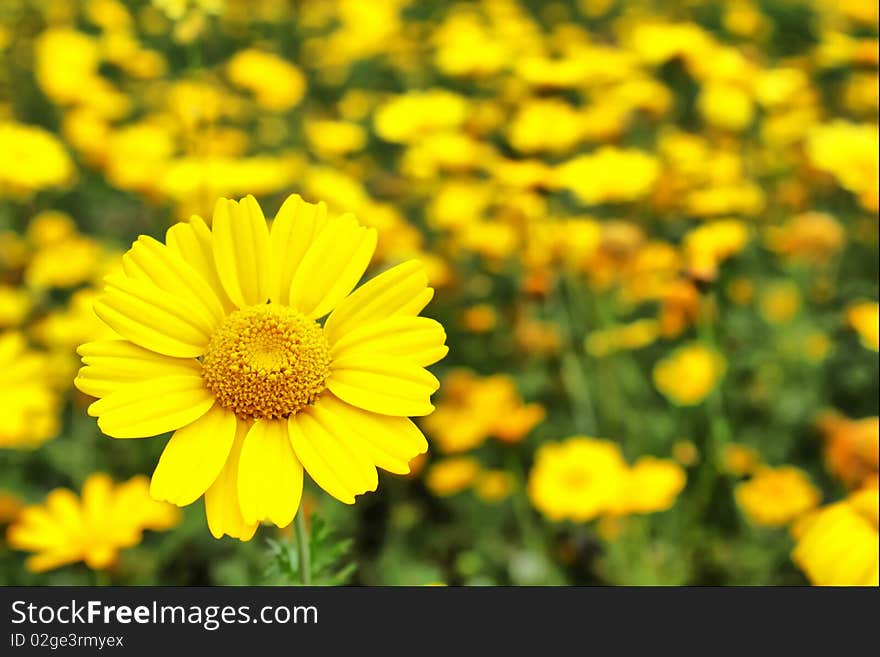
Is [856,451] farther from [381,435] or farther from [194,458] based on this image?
[194,458]

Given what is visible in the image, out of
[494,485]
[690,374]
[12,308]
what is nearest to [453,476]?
[494,485]

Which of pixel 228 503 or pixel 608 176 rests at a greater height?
pixel 608 176

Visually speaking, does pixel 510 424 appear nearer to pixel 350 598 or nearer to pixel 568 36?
pixel 350 598

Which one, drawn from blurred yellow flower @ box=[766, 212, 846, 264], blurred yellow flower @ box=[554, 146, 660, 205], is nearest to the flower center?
blurred yellow flower @ box=[554, 146, 660, 205]

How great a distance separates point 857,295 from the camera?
185cm

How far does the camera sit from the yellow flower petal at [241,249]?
0.76m

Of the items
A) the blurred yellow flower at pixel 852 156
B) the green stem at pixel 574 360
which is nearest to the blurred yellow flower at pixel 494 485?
the green stem at pixel 574 360

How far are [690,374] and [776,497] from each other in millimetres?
284

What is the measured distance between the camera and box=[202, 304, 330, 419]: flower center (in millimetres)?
752

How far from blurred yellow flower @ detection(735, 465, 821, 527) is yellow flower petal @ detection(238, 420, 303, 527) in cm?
117

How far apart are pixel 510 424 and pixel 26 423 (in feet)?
2.80

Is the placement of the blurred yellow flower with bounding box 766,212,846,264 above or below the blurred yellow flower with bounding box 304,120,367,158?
below

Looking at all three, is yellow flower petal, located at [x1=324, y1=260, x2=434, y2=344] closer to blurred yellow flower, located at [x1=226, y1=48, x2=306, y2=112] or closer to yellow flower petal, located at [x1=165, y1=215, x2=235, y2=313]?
yellow flower petal, located at [x1=165, y1=215, x2=235, y2=313]

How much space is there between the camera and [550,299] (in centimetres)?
213
